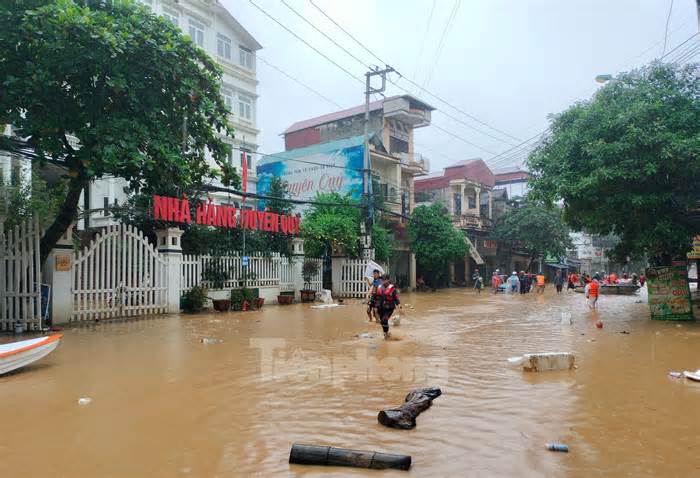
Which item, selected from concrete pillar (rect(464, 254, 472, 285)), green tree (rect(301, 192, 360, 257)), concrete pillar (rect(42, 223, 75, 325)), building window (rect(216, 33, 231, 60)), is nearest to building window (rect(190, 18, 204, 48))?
building window (rect(216, 33, 231, 60))

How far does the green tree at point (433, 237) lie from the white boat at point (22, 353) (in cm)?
2583

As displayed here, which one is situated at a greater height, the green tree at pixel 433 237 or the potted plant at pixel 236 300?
the green tree at pixel 433 237

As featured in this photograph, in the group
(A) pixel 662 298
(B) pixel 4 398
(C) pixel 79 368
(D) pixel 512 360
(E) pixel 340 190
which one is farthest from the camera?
(E) pixel 340 190

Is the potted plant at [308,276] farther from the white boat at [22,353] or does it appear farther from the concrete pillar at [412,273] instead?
the white boat at [22,353]

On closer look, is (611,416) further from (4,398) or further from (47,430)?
(4,398)

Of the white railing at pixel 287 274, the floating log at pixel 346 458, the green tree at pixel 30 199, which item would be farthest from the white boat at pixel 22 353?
the white railing at pixel 287 274

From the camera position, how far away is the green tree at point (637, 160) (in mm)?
12047

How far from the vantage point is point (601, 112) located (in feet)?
43.2

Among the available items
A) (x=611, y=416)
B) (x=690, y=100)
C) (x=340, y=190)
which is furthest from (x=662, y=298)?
(x=340, y=190)

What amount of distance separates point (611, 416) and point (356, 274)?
19411mm

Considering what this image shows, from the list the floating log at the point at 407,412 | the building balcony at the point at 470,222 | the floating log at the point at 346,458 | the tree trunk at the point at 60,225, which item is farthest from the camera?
the building balcony at the point at 470,222

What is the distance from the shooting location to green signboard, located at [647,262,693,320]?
45.8 feet

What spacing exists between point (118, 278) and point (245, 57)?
21584 mm

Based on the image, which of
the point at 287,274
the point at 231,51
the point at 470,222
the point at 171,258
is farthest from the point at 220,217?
the point at 470,222
